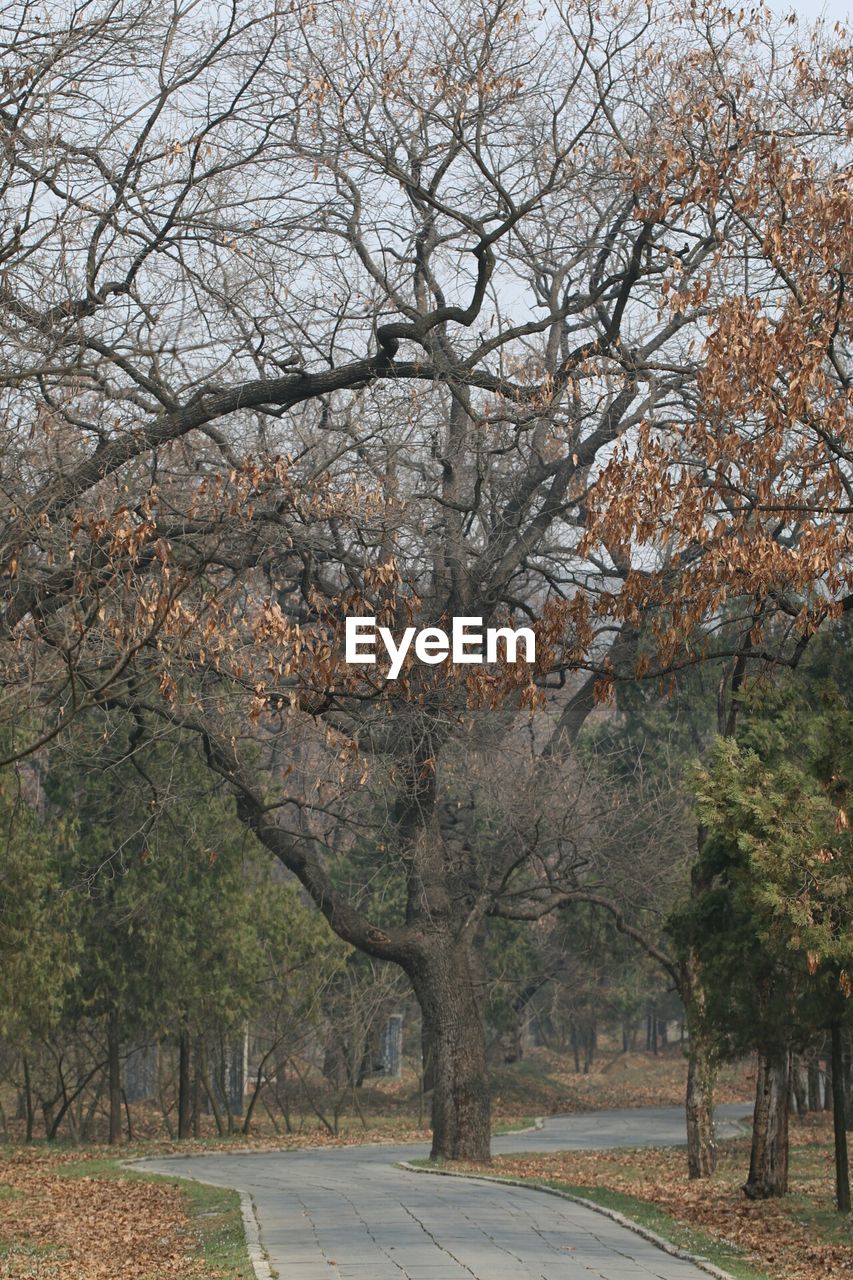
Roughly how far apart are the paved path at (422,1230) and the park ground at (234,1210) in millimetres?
504

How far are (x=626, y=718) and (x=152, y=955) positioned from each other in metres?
20.3

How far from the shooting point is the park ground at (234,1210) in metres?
12.8

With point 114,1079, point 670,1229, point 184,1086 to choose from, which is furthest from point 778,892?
point 184,1086

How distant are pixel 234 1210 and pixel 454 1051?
738 cm

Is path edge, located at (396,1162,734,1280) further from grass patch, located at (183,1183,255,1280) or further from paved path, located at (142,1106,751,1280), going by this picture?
grass patch, located at (183,1183,255,1280)

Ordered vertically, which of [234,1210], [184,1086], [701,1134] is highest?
[234,1210]

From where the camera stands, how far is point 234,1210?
15555mm

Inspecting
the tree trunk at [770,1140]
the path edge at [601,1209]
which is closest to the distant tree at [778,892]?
the tree trunk at [770,1140]

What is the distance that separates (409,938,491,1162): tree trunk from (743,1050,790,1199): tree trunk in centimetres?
460

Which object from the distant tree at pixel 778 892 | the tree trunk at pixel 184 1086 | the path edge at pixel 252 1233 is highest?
the distant tree at pixel 778 892

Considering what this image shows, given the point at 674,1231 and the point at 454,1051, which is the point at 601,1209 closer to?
the point at 674,1231

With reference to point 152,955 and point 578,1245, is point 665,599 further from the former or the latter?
point 152,955

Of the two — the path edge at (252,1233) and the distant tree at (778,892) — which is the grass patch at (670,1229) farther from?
the path edge at (252,1233)

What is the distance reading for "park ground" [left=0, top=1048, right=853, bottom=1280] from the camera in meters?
12.8
